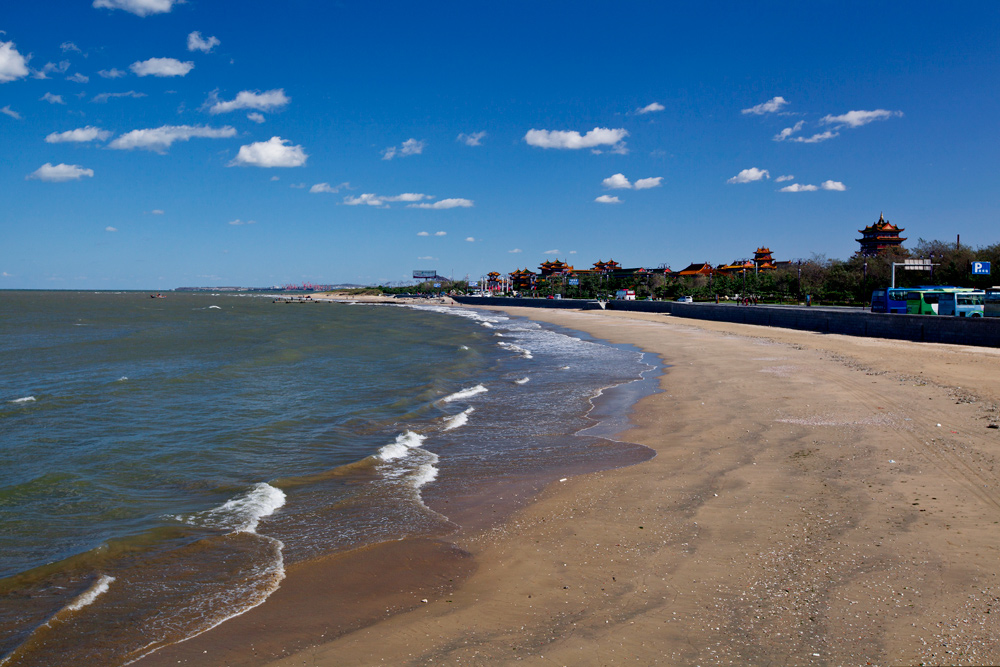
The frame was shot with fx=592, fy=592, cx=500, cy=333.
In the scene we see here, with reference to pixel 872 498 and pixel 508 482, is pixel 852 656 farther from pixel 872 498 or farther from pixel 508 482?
pixel 508 482

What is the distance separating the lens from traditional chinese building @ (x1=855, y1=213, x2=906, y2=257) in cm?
7119

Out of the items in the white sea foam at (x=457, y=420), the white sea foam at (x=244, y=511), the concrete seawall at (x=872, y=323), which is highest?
the concrete seawall at (x=872, y=323)

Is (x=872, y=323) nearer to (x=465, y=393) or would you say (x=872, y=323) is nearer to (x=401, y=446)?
(x=465, y=393)

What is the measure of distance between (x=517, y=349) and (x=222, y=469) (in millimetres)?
21370

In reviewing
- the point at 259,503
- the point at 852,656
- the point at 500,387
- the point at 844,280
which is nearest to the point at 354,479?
the point at 259,503

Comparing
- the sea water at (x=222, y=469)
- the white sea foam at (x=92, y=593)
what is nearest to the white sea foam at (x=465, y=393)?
the sea water at (x=222, y=469)

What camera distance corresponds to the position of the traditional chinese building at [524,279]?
15812 centimetres

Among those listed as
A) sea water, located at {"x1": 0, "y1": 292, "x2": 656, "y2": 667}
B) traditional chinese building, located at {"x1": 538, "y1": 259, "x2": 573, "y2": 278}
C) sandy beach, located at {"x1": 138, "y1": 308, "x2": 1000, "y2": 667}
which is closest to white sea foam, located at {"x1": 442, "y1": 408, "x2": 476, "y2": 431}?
sea water, located at {"x1": 0, "y1": 292, "x2": 656, "y2": 667}

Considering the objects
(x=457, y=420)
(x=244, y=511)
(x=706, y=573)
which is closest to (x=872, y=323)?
(x=457, y=420)

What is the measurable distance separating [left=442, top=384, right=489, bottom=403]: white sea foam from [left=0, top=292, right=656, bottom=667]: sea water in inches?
3.4

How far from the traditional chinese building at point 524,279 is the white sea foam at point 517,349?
122 meters

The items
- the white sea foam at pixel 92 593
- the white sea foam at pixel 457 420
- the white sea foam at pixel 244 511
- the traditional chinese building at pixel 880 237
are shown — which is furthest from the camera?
the traditional chinese building at pixel 880 237

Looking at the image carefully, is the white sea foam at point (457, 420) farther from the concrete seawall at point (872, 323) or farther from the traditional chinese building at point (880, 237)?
the traditional chinese building at point (880, 237)

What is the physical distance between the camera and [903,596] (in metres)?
4.65
